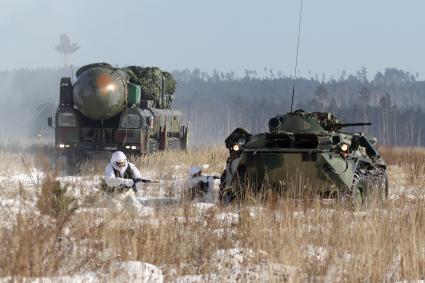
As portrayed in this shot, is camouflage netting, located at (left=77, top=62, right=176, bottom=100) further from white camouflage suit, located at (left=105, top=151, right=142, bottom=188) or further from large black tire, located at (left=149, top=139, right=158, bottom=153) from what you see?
white camouflage suit, located at (left=105, top=151, right=142, bottom=188)

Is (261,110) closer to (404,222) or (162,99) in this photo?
(162,99)

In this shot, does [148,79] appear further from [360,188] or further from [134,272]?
[134,272]

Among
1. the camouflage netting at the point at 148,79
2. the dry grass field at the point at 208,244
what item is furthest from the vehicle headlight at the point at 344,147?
the camouflage netting at the point at 148,79

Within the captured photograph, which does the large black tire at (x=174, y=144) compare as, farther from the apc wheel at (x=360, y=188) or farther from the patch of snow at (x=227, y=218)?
the patch of snow at (x=227, y=218)

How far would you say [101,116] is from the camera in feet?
64.2

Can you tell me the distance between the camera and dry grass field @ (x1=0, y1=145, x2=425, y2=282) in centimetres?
537

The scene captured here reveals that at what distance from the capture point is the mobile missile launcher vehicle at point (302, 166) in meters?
10.9

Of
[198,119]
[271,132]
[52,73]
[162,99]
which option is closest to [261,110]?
[198,119]

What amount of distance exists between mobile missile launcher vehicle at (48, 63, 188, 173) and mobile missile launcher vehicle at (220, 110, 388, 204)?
784 centimetres

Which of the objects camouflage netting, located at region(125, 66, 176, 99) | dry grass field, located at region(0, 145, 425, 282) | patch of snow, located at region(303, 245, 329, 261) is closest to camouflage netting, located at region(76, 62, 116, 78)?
camouflage netting, located at region(125, 66, 176, 99)

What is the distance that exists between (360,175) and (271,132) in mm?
1495

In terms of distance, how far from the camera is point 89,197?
27.8 ft

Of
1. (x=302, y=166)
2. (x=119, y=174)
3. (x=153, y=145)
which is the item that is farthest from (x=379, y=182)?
(x=153, y=145)

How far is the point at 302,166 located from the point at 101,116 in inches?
381
